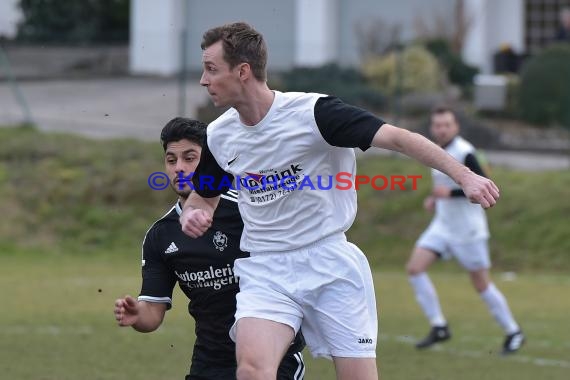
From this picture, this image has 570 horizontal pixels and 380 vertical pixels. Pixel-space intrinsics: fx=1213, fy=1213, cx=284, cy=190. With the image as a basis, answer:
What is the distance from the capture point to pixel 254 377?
532 cm

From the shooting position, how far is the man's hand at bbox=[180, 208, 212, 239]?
18.2 feet

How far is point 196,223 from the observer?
18.2 feet

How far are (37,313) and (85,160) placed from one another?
7.71 m

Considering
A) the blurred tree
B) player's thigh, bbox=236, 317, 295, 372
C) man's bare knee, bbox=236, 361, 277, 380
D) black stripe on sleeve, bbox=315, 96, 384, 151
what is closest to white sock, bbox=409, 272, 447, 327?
player's thigh, bbox=236, 317, 295, 372

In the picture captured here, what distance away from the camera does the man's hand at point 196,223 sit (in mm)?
5551

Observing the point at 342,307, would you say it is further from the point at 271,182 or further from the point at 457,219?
the point at 457,219

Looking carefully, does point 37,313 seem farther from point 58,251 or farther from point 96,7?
point 96,7

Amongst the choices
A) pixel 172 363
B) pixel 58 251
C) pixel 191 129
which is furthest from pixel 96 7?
pixel 191 129

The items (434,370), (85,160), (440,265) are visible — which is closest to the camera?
(434,370)

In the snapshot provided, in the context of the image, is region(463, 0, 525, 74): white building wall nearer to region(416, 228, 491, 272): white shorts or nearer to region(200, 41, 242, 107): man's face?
region(416, 228, 491, 272): white shorts

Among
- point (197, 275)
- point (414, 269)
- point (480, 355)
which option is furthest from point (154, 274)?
point (414, 269)

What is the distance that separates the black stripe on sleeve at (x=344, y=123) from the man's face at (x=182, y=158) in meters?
0.75

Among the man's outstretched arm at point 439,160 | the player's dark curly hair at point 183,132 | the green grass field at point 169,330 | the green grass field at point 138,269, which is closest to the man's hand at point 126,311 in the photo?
the player's dark curly hair at point 183,132

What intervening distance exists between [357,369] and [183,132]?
144 cm
